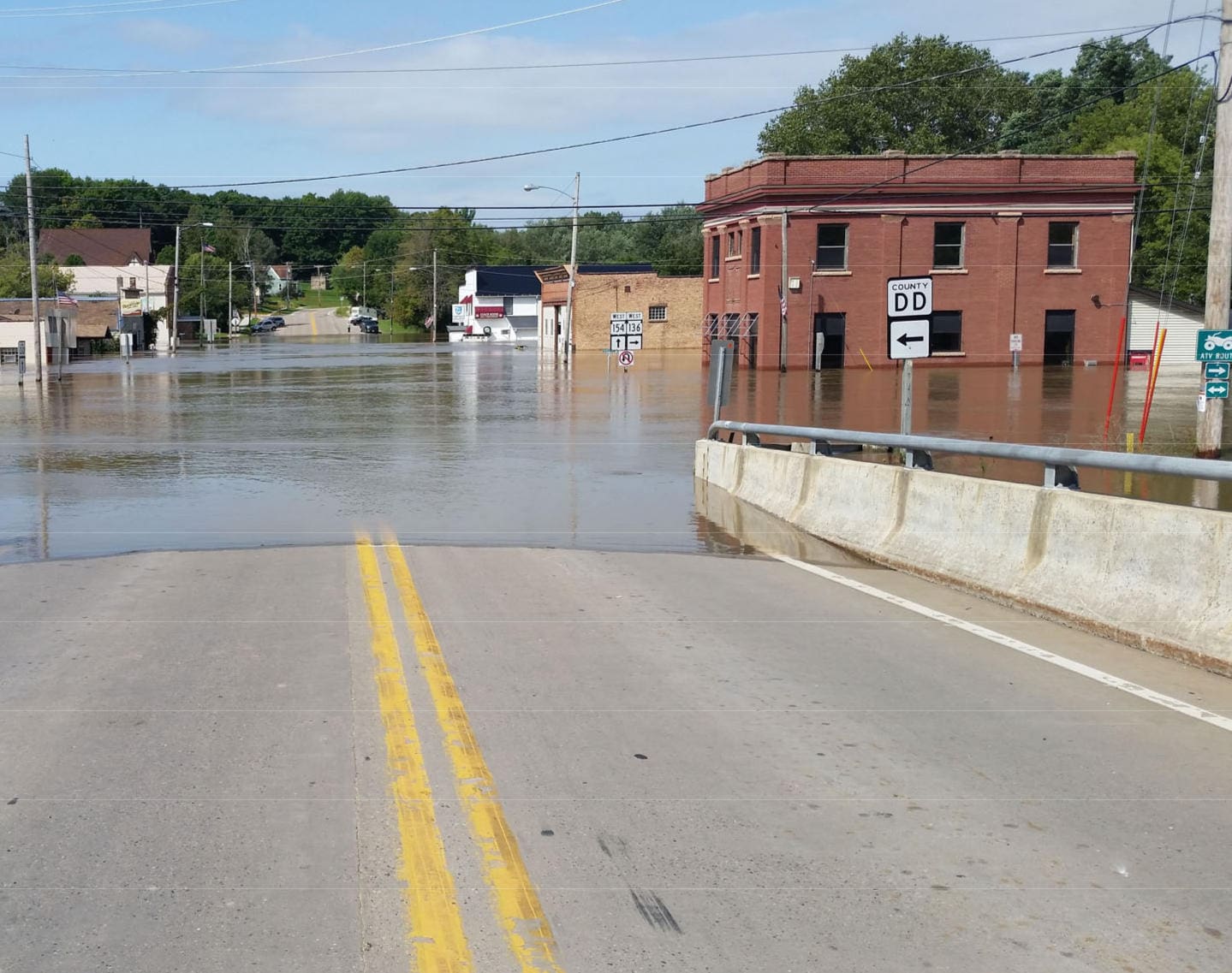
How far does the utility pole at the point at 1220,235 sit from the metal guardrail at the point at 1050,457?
882 cm

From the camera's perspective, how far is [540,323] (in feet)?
371

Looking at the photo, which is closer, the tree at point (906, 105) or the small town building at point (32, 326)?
the small town building at point (32, 326)

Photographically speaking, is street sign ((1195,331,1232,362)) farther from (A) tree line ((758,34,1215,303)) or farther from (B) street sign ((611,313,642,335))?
(A) tree line ((758,34,1215,303))

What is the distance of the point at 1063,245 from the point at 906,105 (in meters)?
38.5

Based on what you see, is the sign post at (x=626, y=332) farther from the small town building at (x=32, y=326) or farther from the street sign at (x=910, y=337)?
the street sign at (x=910, y=337)

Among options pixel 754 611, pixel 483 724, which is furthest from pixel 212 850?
pixel 754 611

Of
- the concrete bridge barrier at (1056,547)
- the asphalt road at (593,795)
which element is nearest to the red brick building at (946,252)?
the concrete bridge barrier at (1056,547)

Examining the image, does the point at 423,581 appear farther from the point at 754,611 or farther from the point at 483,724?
the point at 483,724

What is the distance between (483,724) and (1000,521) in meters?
5.43

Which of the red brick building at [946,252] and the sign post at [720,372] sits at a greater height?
the red brick building at [946,252]

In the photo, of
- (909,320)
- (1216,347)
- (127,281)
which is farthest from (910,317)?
(127,281)

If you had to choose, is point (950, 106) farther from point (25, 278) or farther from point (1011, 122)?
point (25, 278)

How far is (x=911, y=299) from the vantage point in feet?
45.9

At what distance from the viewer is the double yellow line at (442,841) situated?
14.6ft
